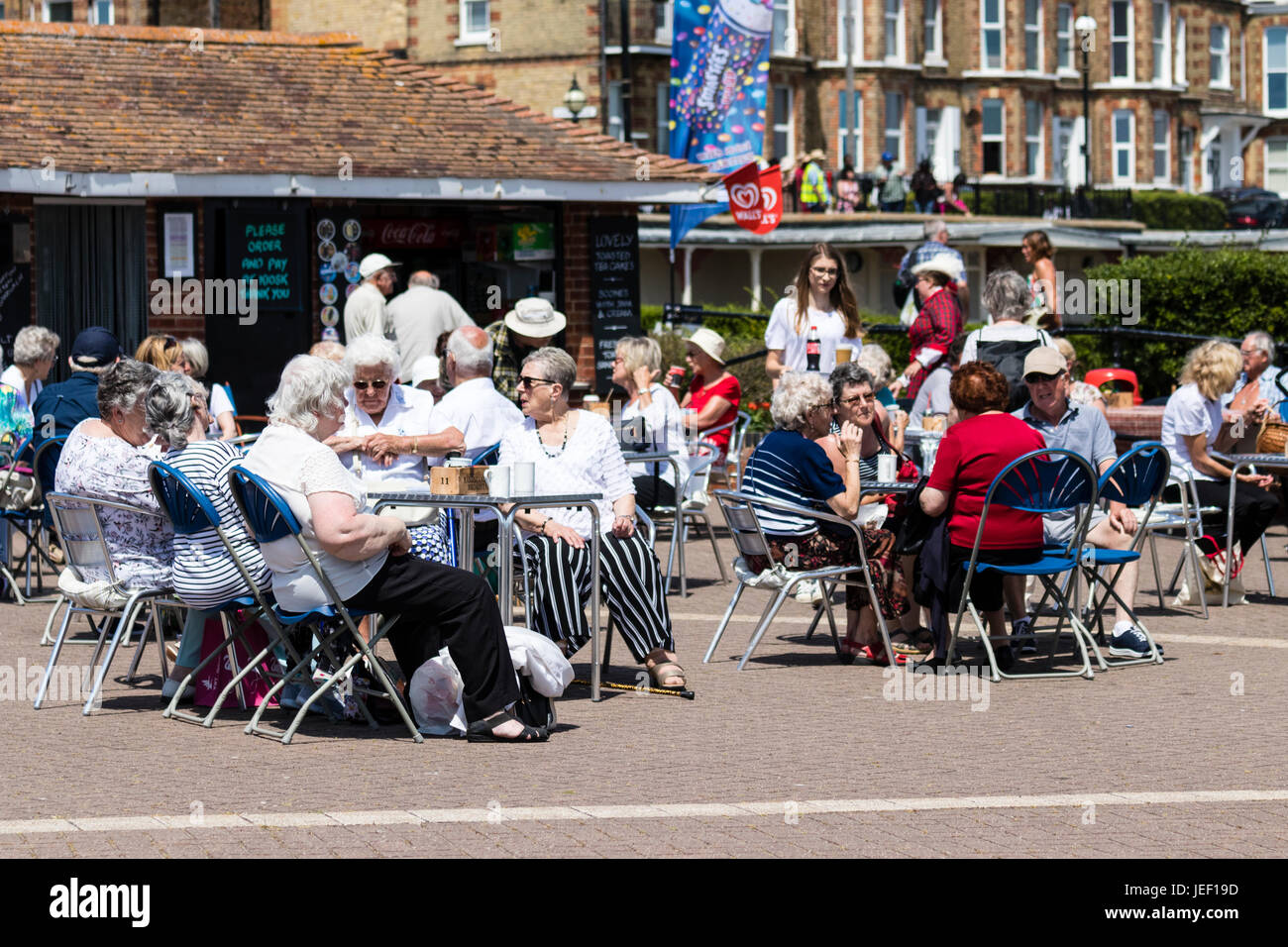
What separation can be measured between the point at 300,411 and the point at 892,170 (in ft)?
151

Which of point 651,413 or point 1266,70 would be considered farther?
point 1266,70

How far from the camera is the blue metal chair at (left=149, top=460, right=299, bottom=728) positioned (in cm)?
764

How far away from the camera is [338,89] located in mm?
21266

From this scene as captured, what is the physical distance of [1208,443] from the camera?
1202cm

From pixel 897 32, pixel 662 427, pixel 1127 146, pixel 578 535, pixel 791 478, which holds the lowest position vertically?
pixel 578 535

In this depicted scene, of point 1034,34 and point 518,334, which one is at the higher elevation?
point 1034,34

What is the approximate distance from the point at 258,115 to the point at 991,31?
42.8 metres

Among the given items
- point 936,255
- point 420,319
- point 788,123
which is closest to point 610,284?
point 420,319

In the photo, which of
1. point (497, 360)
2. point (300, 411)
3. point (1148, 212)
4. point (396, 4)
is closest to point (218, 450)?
point (300, 411)

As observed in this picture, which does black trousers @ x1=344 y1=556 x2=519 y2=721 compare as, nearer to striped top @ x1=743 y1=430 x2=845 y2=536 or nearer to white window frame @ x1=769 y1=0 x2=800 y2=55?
striped top @ x1=743 y1=430 x2=845 y2=536

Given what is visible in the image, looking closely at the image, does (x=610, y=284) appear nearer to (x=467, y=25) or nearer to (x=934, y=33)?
(x=467, y=25)

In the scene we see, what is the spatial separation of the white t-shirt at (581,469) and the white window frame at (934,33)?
5118 centimetres

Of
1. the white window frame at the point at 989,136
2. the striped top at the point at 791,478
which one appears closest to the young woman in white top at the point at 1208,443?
the striped top at the point at 791,478

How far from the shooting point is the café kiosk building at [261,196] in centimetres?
1886
